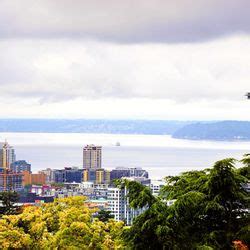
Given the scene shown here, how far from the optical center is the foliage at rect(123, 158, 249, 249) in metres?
8.73

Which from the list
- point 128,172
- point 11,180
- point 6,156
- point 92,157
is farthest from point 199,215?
point 92,157

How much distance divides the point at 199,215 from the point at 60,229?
3.45 metres

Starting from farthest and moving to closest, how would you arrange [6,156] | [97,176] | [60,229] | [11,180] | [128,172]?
[6,156]
[97,176]
[128,172]
[11,180]
[60,229]

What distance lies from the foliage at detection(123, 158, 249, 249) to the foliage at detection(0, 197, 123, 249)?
1656 mm

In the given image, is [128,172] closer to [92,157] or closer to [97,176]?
[97,176]

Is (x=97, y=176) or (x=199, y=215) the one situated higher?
(x=199, y=215)

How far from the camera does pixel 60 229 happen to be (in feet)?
40.1

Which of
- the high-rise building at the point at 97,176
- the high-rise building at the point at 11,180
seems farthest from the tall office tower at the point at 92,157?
the high-rise building at the point at 11,180

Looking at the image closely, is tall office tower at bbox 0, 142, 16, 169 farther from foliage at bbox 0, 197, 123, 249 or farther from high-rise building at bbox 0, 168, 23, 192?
foliage at bbox 0, 197, 123, 249

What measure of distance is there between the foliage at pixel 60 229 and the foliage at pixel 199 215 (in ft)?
5.43

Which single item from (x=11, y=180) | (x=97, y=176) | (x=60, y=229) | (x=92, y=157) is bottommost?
(x=11, y=180)

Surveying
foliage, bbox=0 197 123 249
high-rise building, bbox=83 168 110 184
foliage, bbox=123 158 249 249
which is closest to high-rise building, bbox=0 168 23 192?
high-rise building, bbox=83 168 110 184

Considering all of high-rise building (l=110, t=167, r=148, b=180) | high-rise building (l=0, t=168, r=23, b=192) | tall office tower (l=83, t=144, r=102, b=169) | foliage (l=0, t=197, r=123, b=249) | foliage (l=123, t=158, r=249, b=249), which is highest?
tall office tower (l=83, t=144, r=102, b=169)

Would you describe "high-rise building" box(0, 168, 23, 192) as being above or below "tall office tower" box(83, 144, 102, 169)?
below
